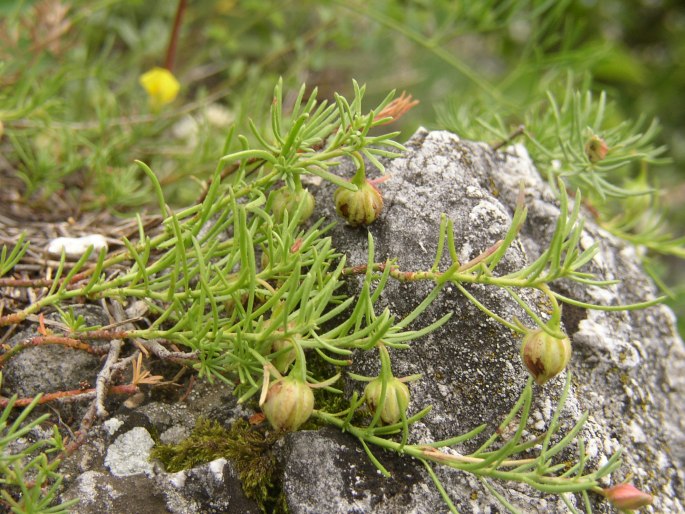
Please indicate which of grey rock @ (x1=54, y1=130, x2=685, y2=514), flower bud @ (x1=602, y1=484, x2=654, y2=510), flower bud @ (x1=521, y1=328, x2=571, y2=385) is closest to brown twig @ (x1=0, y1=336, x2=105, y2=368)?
grey rock @ (x1=54, y1=130, x2=685, y2=514)

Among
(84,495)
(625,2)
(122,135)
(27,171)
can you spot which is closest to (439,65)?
(625,2)

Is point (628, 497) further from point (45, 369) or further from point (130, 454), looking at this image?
point (45, 369)

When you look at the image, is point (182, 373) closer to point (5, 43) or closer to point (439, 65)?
point (5, 43)

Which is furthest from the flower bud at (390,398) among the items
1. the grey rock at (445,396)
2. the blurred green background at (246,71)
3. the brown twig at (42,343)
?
the blurred green background at (246,71)

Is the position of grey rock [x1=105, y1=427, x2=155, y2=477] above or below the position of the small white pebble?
below

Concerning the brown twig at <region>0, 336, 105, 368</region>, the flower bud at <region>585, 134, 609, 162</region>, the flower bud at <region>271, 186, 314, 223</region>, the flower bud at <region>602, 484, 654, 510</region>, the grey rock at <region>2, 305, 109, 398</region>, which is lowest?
the grey rock at <region>2, 305, 109, 398</region>

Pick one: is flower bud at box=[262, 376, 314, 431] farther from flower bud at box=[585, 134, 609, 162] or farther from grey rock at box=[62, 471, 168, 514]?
flower bud at box=[585, 134, 609, 162]
